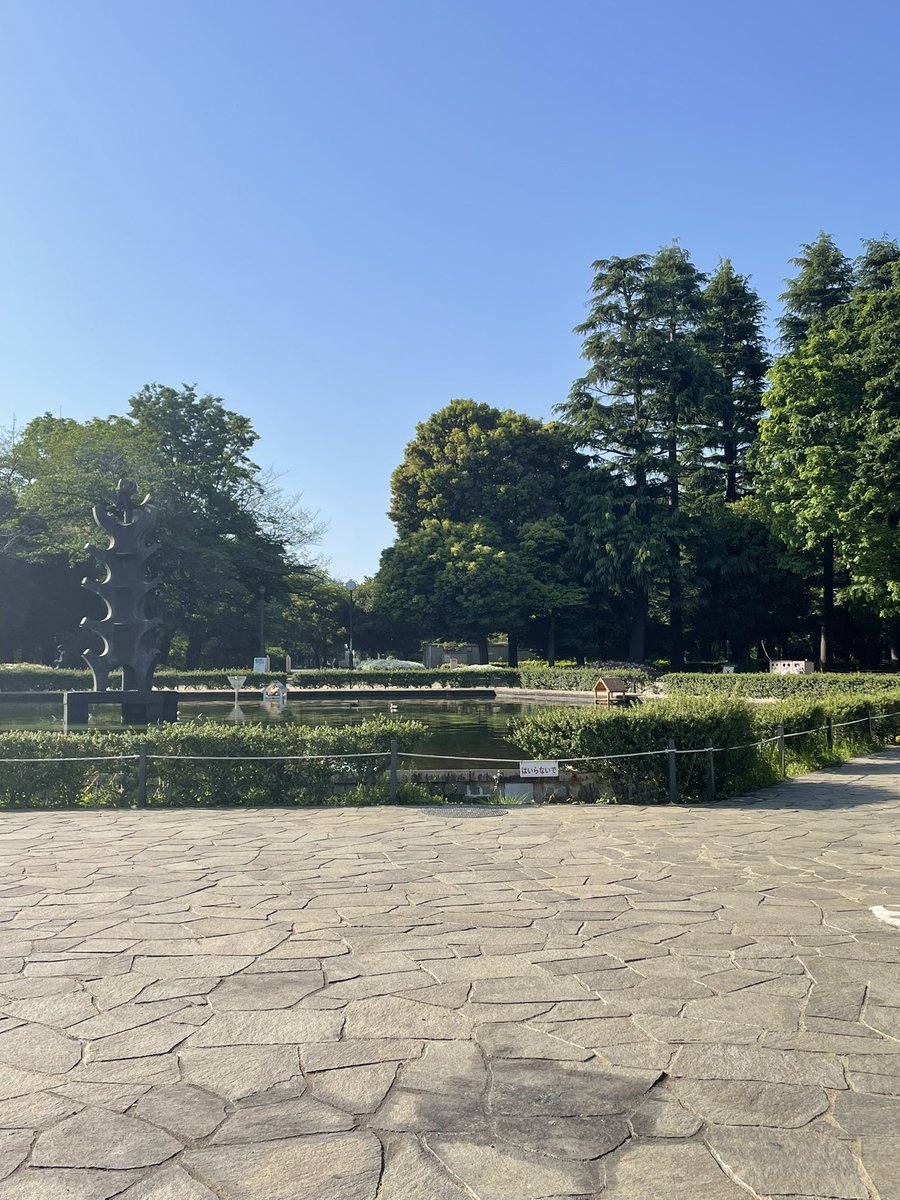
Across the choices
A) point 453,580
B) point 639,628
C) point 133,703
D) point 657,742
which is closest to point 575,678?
point 639,628

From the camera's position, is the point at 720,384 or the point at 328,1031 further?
the point at 720,384

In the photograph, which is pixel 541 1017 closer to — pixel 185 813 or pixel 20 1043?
pixel 20 1043

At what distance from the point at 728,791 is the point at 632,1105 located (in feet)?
29.0

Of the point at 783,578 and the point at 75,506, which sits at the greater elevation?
the point at 75,506

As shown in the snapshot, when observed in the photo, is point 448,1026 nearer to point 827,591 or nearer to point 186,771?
point 186,771

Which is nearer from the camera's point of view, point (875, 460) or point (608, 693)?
point (608, 693)

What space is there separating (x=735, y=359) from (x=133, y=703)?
126ft

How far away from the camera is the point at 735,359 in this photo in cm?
4912

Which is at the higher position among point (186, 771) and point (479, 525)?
point (479, 525)

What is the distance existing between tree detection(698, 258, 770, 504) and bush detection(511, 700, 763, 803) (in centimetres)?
3857

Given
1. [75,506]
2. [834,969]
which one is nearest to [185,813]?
[834,969]

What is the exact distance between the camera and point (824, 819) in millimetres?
9867

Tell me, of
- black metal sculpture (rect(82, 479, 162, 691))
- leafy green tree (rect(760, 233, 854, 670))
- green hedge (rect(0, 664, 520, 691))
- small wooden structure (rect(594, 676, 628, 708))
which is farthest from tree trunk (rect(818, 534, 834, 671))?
black metal sculpture (rect(82, 479, 162, 691))

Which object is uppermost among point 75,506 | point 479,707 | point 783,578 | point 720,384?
point 720,384
